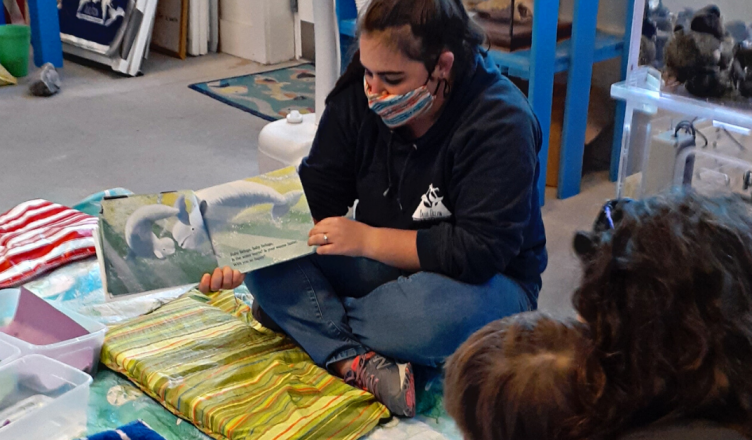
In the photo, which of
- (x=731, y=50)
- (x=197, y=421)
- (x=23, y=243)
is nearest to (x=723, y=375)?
(x=197, y=421)

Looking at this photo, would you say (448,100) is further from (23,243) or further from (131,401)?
(23,243)

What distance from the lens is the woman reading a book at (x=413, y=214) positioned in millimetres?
1095

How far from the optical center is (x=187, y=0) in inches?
137

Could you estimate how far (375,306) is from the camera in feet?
3.87

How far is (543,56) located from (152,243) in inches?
46.4

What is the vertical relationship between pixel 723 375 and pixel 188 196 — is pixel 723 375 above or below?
above

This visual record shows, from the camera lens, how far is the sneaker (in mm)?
1116

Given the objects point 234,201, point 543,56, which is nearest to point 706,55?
point 543,56

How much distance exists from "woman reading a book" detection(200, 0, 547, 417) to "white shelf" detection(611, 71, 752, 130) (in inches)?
22.0

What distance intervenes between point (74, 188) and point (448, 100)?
1.36m

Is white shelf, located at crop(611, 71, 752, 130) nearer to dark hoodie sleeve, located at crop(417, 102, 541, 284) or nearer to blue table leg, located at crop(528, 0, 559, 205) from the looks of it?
blue table leg, located at crop(528, 0, 559, 205)

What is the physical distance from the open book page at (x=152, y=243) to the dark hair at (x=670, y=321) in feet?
2.44

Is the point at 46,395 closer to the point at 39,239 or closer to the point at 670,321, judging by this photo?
the point at 39,239

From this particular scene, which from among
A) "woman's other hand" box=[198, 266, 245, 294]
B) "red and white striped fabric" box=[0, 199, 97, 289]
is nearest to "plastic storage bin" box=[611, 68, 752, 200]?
"woman's other hand" box=[198, 266, 245, 294]
